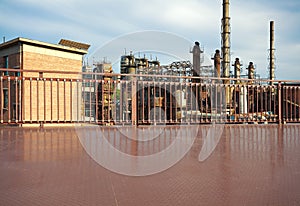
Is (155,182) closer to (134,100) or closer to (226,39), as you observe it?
(134,100)

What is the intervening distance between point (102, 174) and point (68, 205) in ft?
1.90

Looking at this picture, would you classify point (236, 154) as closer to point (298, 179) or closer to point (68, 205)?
point (298, 179)

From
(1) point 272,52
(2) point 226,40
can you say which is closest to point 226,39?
(2) point 226,40

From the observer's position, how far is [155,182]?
5.67 feet

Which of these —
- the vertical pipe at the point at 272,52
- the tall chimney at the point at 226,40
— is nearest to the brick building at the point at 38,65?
the tall chimney at the point at 226,40

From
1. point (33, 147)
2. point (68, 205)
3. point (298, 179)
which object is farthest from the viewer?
point (33, 147)

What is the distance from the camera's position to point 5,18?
1534cm

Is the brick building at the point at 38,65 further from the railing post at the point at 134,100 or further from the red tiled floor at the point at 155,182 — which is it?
the red tiled floor at the point at 155,182

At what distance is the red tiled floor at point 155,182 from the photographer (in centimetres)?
140

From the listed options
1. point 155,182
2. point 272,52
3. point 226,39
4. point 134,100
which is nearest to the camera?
point 155,182

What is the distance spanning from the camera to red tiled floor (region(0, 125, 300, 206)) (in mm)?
1399

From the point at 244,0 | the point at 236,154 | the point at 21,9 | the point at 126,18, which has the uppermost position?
the point at 244,0

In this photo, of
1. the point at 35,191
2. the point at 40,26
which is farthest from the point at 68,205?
the point at 40,26

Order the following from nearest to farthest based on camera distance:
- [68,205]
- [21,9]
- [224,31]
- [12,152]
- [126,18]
→ [68,205], [12,152], [126,18], [21,9], [224,31]
